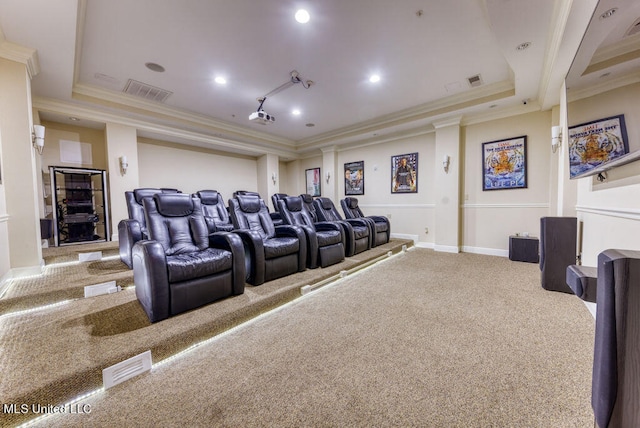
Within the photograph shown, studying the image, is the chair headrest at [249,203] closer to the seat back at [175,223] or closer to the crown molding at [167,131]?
the seat back at [175,223]

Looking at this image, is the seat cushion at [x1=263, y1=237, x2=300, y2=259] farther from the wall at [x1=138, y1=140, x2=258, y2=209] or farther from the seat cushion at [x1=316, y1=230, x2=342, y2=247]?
the wall at [x1=138, y1=140, x2=258, y2=209]

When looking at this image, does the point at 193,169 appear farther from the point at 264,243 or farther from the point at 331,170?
the point at 264,243

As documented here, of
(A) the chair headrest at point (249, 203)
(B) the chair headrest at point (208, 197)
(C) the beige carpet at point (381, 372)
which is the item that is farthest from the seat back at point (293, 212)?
(C) the beige carpet at point (381, 372)

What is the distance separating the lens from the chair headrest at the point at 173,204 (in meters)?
2.43

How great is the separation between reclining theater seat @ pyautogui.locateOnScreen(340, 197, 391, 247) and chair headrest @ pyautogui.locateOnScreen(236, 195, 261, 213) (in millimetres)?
2257

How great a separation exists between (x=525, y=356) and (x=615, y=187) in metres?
1.15

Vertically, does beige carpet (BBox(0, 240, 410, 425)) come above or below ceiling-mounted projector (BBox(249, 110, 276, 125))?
below

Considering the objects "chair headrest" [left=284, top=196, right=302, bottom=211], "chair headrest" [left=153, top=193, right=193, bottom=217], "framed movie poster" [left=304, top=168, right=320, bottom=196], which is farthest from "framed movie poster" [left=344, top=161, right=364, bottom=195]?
"chair headrest" [left=153, top=193, right=193, bottom=217]

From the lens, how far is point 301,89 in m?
3.91

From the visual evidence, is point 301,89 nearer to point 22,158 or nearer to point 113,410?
point 22,158

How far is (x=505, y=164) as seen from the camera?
4406 mm

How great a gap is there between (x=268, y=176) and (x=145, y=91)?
3.44 meters

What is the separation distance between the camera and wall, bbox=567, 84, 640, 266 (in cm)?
104

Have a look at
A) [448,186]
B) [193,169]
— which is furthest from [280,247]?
[193,169]
